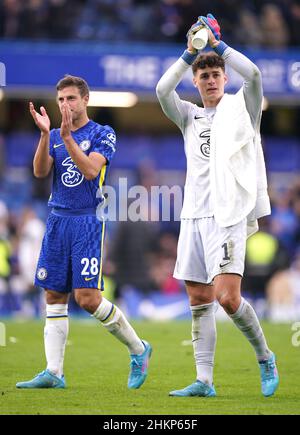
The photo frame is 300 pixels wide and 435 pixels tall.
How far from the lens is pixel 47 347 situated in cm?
803

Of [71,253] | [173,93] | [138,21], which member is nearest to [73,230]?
[71,253]

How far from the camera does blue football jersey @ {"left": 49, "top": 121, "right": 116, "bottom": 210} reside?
26.0 feet

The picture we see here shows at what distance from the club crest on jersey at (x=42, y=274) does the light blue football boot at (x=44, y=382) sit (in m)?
0.74

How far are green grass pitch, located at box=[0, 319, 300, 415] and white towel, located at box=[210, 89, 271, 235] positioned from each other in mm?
1370

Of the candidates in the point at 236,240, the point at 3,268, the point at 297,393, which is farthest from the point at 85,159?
the point at 3,268

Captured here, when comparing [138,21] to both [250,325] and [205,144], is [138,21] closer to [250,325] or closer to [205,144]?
[205,144]

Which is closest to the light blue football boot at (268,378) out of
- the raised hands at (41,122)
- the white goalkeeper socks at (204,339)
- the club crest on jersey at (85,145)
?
→ the white goalkeeper socks at (204,339)

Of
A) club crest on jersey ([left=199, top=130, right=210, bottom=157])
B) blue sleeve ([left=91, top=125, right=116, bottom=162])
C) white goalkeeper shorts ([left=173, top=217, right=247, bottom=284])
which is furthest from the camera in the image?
blue sleeve ([left=91, top=125, right=116, bottom=162])

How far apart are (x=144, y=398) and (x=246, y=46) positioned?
1447cm

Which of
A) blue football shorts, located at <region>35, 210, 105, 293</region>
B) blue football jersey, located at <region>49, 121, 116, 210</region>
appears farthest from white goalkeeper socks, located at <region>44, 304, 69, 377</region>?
blue football jersey, located at <region>49, 121, 116, 210</region>

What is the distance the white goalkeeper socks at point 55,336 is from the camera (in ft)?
26.2

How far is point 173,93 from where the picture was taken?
7.80m

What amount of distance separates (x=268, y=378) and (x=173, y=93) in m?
2.28

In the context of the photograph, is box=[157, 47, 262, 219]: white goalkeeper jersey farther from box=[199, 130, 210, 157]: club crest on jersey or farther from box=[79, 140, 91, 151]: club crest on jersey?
box=[79, 140, 91, 151]: club crest on jersey
